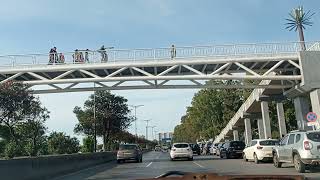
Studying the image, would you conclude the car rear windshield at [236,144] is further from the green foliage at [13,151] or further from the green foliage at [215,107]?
the green foliage at [215,107]

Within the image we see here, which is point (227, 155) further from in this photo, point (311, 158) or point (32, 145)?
point (311, 158)

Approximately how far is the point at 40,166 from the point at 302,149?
1087cm

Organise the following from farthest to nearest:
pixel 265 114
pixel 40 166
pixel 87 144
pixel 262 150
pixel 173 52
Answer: pixel 87 144 < pixel 265 114 < pixel 173 52 < pixel 262 150 < pixel 40 166

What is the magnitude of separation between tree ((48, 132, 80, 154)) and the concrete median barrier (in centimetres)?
1149

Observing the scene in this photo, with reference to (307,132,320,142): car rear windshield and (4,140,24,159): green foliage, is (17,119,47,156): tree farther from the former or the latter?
(307,132,320,142): car rear windshield

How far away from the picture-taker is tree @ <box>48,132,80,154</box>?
149ft

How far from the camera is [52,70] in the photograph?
39281mm

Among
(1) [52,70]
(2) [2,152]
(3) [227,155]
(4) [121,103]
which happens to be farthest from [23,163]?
(4) [121,103]

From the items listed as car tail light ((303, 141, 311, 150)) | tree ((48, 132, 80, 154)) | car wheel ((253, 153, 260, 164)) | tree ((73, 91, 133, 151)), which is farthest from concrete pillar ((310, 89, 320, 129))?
tree ((73, 91, 133, 151))

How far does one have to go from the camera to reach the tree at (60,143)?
45.3 m

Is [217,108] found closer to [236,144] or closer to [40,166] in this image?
[236,144]

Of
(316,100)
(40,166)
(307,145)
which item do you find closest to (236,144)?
(316,100)

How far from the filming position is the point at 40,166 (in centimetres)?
2116

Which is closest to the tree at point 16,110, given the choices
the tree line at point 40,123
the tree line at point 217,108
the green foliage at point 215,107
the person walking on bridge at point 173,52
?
the tree line at point 40,123
